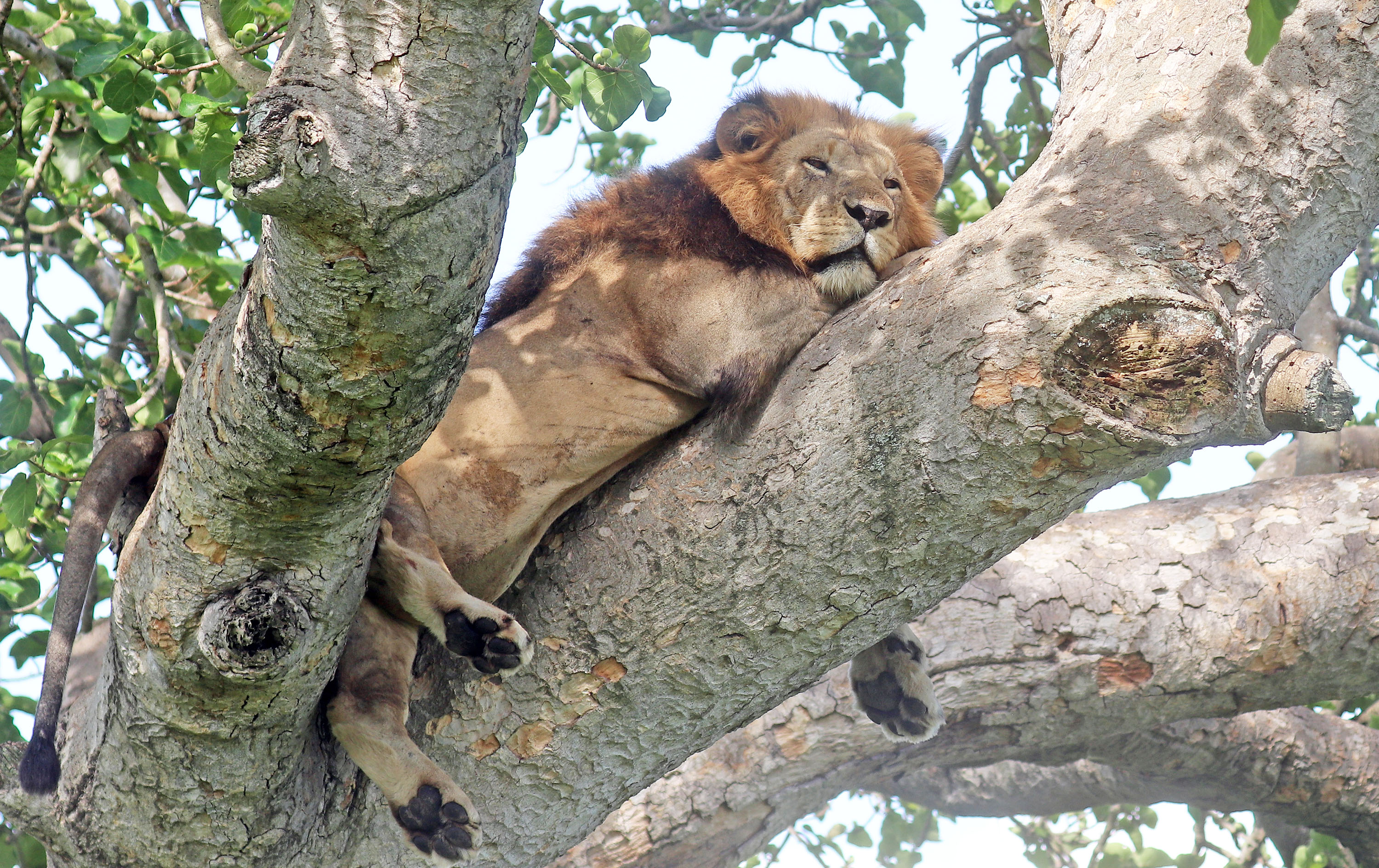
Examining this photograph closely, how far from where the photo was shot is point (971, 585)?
4.27 m

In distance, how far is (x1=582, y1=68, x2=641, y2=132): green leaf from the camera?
11.9 feet

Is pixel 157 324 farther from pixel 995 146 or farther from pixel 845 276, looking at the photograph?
pixel 995 146

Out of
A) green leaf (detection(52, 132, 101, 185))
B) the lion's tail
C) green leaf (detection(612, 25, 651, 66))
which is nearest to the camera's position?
the lion's tail

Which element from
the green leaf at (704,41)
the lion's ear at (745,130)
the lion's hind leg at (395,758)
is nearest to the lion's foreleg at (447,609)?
Answer: the lion's hind leg at (395,758)

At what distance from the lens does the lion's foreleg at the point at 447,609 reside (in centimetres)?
258

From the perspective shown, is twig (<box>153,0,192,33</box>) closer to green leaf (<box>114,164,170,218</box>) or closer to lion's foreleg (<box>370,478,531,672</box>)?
green leaf (<box>114,164,170,218</box>)

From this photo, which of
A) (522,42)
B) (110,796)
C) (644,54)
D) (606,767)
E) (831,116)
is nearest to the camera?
(522,42)

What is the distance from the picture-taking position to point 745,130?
3818mm

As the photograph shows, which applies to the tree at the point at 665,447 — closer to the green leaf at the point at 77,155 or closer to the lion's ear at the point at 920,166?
the green leaf at the point at 77,155

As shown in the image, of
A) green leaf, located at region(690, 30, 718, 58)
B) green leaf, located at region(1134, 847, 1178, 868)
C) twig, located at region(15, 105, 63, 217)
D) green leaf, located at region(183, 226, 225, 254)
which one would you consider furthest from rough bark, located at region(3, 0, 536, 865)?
green leaf, located at region(1134, 847, 1178, 868)

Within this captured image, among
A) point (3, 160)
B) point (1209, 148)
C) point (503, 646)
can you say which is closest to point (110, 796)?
point (503, 646)

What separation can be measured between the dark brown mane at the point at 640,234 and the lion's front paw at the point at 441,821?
148cm

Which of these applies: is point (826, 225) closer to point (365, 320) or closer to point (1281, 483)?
point (365, 320)

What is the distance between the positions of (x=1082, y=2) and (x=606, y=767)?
8.21 ft
